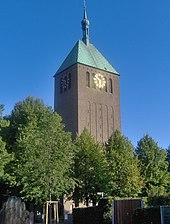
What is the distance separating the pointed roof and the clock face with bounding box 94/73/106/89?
1665mm

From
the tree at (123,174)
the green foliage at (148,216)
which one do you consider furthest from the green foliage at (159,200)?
the tree at (123,174)

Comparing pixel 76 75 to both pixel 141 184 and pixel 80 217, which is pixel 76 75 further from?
pixel 80 217

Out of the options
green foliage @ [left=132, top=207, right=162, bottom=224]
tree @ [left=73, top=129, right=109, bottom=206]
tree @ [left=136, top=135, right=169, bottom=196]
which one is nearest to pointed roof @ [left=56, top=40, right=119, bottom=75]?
tree @ [left=136, top=135, right=169, bottom=196]

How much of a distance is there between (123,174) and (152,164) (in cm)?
642

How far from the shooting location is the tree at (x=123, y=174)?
110ft

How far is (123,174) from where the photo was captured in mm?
34281

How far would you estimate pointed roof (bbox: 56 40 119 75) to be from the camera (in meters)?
62.0

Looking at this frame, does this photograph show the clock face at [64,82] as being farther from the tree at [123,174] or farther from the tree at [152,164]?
the tree at [123,174]

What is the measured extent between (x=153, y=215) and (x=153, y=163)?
2288 cm

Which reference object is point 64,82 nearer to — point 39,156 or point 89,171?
point 89,171

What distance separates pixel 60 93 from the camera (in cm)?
6291

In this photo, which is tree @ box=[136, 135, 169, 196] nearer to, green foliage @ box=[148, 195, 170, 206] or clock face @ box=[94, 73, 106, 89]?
green foliage @ box=[148, 195, 170, 206]

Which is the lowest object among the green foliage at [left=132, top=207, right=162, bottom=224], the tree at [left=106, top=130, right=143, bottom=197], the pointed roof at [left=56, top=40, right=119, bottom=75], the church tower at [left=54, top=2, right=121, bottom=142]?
the green foliage at [left=132, top=207, right=162, bottom=224]

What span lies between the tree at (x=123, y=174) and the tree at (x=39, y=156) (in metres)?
4.41
